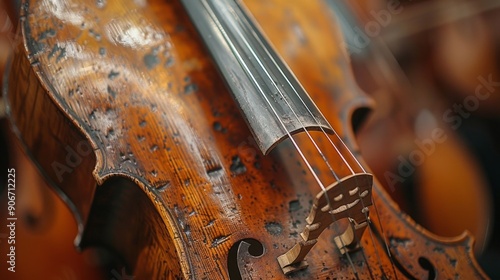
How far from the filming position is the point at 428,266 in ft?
2.85

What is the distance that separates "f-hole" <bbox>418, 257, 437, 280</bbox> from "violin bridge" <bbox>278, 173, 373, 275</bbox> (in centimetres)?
17

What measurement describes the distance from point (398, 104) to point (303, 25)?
1.35 feet

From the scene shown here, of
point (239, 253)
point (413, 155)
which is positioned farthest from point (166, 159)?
point (413, 155)

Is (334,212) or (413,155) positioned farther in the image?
(413,155)

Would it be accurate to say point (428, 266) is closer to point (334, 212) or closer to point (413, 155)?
point (334, 212)

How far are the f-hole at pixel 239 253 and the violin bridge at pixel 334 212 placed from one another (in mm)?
37

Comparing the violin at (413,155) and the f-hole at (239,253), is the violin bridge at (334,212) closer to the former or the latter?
the f-hole at (239,253)

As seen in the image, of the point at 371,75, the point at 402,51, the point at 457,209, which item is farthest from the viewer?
the point at 402,51

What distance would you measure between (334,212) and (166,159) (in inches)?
12.0

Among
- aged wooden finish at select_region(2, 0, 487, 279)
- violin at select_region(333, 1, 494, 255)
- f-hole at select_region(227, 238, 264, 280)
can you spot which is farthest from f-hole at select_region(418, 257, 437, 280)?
violin at select_region(333, 1, 494, 255)

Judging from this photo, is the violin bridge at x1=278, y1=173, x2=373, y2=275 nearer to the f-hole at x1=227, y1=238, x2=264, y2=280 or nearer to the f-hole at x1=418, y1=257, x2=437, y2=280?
the f-hole at x1=227, y1=238, x2=264, y2=280

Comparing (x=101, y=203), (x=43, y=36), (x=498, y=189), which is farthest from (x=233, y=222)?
(x=498, y=189)

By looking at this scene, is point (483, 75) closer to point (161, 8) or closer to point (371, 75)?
point (371, 75)

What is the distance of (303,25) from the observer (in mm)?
1208
